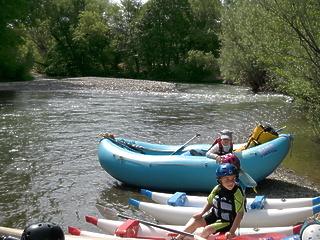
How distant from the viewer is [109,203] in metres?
5.94

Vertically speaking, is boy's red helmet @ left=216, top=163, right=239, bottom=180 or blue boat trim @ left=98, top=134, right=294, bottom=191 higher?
boy's red helmet @ left=216, top=163, right=239, bottom=180

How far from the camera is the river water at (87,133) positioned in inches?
235

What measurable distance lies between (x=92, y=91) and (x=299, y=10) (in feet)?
52.1

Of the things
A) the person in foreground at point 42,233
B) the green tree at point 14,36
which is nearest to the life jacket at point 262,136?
the person in foreground at point 42,233

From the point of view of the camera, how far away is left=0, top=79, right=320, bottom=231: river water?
5.98 meters

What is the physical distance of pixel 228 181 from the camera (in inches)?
146

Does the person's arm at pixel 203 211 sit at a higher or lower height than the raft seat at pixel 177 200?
higher

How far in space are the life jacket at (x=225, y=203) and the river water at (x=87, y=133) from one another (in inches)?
76.5

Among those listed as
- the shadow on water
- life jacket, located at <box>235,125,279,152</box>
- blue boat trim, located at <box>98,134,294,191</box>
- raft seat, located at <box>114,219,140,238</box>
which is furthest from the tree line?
raft seat, located at <box>114,219,140,238</box>

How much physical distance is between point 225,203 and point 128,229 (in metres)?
1.09

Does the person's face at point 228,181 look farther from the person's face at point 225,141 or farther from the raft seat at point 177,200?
the person's face at point 225,141

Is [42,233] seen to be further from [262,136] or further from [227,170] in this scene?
[262,136]

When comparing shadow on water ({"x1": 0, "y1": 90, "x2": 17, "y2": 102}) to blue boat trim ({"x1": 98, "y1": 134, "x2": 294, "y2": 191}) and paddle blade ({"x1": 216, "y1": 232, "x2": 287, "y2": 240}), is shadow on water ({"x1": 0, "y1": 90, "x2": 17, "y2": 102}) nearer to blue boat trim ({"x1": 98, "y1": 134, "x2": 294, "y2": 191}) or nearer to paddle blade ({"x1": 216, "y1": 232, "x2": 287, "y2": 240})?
blue boat trim ({"x1": 98, "y1": 134, "x2": 294, "y2": 191})

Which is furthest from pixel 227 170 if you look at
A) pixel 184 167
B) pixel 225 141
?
pixel 184 167
